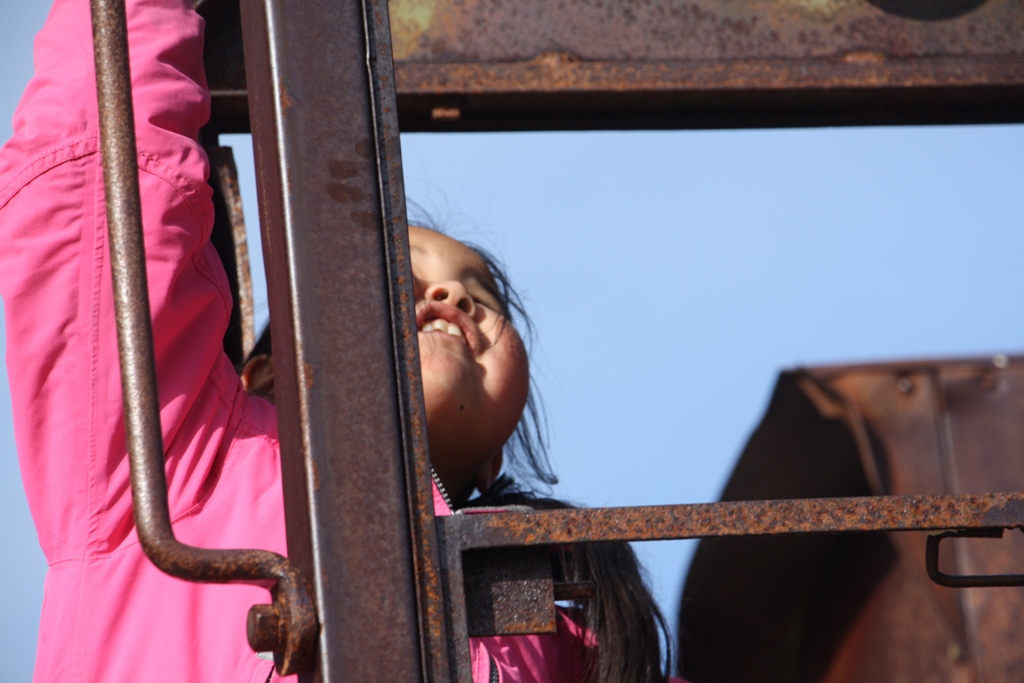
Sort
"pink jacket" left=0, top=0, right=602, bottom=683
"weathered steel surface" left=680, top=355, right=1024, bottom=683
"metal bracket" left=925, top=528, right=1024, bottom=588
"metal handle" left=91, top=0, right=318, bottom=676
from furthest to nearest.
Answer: "weathered steel surface" left=680, top=355, right=1024, bottom=683 < "pink jacket" left=0, top=0, right=602, bottom=683 < "metal bracket" left=925, top=528, right=1024, bottom=588 < "metal handle" left=91, top=0, right=318, bottom=676

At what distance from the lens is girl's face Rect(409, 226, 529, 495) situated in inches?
56.4

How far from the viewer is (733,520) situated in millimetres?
722

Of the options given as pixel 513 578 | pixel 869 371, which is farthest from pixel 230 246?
pixel 869 371

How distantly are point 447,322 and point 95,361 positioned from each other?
544mm

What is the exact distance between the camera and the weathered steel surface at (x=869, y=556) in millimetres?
2141

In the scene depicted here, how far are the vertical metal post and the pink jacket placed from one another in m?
0.32

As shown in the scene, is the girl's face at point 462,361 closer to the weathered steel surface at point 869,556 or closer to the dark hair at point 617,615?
the dark hair at point 617,615

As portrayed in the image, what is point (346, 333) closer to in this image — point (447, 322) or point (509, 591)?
point (509, 591)

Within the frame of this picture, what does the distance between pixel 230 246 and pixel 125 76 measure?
812mm

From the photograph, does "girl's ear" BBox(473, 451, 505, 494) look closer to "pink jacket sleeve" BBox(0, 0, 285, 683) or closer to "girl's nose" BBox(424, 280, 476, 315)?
"girl's nose" BBox(424, 280, 476, 315)

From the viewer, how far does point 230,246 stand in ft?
4.98

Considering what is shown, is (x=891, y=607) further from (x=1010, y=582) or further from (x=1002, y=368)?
(x=1010, y=582)

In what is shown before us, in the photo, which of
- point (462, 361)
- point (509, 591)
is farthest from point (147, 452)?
point (462, 361)

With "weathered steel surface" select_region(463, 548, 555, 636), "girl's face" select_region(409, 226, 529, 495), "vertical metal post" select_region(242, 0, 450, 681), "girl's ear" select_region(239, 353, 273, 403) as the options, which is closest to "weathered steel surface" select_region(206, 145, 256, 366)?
"girl's ear" select_region(239, 353, 273, 403)
